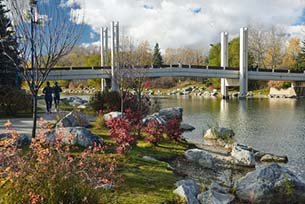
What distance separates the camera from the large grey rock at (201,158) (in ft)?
30.1

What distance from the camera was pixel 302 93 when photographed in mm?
45906

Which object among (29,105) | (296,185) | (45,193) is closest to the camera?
(45,193)

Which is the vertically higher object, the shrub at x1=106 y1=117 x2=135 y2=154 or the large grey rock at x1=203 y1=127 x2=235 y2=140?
the shrub at x1=106 y1=117 x2=135 y2=154

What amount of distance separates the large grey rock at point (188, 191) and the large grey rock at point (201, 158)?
9.68ft

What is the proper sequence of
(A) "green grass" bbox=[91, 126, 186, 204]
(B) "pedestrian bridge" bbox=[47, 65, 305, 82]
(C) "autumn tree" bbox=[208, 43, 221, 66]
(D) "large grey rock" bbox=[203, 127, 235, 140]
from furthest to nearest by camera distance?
(C) "autumn tree" bbox=[208, 43, 221, 66]
(B) "pedestrian bridge" bbox=[47, 65, 305, 82]
(D) "large grey rock" bbox=[203, 127, 235, 140]
(A) "green grass" bbox=[91, 126, 186, 204]

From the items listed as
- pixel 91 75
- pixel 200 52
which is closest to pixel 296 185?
pixel 91 75

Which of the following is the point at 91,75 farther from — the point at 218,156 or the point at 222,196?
the point at 222,196

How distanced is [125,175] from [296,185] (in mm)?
2964

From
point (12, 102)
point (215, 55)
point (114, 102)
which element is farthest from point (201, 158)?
point (215, 55)

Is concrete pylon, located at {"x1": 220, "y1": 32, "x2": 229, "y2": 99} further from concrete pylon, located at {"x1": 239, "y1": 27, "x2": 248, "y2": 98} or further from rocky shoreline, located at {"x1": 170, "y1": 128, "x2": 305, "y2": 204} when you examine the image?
rocky shoreline, located at {"x1": 170, "y1": 128, "x2": 305, "y2": 204}

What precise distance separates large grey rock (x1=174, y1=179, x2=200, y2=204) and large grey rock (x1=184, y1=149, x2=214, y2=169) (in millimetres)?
2950

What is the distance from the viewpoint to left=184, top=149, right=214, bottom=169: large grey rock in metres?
9.16

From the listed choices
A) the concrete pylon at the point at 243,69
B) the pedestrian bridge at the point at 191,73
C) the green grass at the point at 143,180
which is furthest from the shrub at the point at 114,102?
the concrete pylon at the point at 243,69

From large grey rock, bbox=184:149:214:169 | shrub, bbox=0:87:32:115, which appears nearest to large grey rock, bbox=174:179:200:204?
large grey rock, bbox=184:149:214:169
